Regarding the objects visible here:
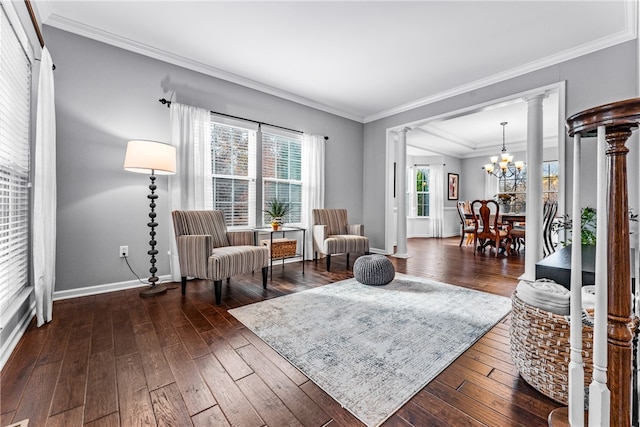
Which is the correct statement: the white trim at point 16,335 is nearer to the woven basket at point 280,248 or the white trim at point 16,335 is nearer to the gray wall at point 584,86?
the woven basket at point 280,248

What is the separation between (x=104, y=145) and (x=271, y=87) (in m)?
2.23

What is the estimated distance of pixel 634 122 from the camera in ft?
2.35

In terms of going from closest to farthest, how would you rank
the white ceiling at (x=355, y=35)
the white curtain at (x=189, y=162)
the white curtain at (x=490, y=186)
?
the white ceiling at (x=355, y=35), the white curtain at (x=189, y=162), the white curtain at (x=490, y=186)

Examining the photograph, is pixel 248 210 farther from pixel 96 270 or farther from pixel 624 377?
pixel 624 377

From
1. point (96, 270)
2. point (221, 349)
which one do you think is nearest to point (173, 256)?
point (96, 270)

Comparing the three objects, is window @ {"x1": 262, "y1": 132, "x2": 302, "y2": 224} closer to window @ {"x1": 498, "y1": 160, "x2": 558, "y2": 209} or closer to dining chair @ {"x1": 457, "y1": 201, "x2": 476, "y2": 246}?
dining chair @ {"x1": 457, "y1": 201, "x2": 476, "y2": 246}

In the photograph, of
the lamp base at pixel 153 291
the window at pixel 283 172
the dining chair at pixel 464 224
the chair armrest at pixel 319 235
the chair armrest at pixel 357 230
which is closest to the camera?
the lamp base at pixel 153 291

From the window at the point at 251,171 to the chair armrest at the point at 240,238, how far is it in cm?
59

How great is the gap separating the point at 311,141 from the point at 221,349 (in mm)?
3492

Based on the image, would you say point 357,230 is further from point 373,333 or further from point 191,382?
point 191,382

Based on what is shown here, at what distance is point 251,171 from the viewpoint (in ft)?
13.0

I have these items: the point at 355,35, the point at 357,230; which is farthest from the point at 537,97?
the point at 357,230

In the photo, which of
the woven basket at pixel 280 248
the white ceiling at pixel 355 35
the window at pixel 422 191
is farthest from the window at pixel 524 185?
the woven basket at pixel 280 248

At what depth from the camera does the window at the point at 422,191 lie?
8.12 meters
